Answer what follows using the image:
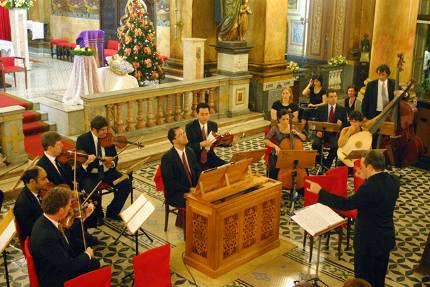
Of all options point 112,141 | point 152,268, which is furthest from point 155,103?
point 152,268

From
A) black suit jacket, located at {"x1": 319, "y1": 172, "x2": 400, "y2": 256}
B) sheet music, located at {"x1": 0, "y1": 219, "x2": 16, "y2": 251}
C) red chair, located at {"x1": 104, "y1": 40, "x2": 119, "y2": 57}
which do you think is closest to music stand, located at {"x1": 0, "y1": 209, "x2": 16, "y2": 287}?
sheet music, located at {"x1": 0, "y1": 219, "x2": 16, "y2": 251}

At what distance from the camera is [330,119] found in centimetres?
830

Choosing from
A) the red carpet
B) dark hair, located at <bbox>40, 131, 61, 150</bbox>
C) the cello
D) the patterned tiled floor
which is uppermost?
dark hair, located at <bbox>40, 131, 61, 150</bbox>

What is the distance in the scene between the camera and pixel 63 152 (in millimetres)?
5969

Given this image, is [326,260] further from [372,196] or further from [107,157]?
[107,157]

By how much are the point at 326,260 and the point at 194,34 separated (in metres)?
6.67

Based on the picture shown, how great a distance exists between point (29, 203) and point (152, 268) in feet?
4.81

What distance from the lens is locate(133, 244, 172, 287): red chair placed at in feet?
13.5

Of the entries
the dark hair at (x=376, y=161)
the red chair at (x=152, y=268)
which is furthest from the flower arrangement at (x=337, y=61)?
the red chair at (x=152, y=268)

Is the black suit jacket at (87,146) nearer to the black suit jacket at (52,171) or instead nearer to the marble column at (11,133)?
the black suit jacket at (52,171)

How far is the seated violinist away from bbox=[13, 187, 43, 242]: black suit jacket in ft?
10.3

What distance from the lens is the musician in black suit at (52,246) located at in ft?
13.6

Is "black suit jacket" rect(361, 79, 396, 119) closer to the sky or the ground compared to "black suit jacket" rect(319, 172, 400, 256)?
closer to the sky

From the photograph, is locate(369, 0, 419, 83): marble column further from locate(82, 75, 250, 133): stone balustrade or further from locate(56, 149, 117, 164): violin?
locate(56, 149, 117, 164): violin
